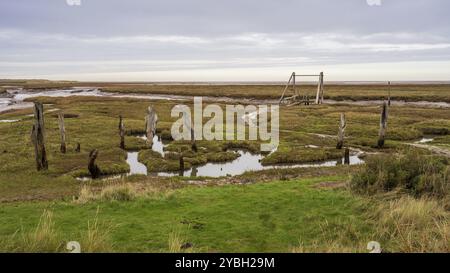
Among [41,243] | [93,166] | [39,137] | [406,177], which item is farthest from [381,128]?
[41,243]

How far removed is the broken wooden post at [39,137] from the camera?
2238 cm

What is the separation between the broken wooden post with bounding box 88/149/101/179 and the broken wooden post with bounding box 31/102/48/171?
297 centimetres

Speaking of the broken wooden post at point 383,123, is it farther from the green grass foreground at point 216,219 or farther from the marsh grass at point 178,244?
the marsh grass at point 178,244

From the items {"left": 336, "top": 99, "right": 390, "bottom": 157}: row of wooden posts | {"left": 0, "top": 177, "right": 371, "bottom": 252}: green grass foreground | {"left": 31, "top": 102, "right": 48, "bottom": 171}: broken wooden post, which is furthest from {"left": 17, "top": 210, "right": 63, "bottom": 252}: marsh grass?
{"left": 336, "top": 99, "right": 390, "bottom": 157}: row of wooden posts

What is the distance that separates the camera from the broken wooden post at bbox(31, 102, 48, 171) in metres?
22.4

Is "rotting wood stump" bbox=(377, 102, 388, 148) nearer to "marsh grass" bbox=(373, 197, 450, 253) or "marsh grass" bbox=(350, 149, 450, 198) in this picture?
"marsh grass" bbox=(350, 149, 450, 198)

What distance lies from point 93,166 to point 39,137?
3.56 metres

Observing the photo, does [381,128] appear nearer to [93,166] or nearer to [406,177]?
[406,177]

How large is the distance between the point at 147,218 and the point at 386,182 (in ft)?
23.3

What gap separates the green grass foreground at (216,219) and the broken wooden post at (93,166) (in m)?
8.97

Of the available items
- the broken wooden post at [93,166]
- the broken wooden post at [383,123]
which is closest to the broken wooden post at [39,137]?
the broken wooden post at [93,166]

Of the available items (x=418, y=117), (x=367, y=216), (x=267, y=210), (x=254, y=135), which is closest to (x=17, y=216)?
(x=267, y=210)
